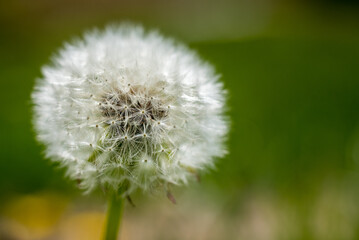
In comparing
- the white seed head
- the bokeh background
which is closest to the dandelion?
the white seed head

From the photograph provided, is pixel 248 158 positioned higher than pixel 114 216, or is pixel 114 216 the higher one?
pixel 248 158

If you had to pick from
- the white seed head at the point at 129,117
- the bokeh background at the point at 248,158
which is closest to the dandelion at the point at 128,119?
the white seed head at the point at 129,117

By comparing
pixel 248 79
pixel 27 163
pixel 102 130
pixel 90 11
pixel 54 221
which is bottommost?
pixel 54 221

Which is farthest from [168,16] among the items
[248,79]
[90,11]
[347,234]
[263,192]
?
[347,234]

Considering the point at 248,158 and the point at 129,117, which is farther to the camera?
the point at 248,158

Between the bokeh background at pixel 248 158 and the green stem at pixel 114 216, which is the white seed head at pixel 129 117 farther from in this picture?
the bokeh background at pixel 248 158

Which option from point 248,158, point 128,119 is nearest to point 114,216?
point 128,119

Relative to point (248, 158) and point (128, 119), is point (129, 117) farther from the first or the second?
point (248, 158)

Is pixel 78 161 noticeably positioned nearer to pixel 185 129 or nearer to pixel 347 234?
pixel 185 129
